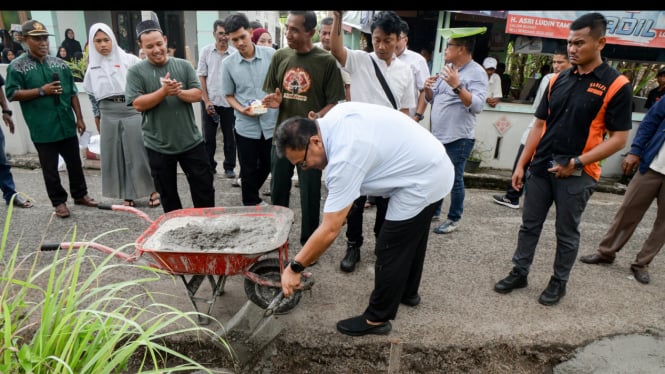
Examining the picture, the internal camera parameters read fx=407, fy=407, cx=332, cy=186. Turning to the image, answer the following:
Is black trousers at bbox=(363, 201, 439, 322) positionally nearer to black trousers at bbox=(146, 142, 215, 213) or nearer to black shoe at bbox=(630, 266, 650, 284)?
black trousers at bbox=(146, 142, 215, 213)

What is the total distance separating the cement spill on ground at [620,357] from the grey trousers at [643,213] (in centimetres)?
92

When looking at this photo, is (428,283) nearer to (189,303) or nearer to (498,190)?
→ (189,303)

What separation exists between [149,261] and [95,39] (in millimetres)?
2619

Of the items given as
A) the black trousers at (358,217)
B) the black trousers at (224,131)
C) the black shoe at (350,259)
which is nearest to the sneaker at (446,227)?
the black trousers at (358,217)

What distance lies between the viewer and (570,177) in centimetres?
272

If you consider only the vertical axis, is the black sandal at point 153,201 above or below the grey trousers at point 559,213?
below

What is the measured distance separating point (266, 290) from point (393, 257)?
96cm

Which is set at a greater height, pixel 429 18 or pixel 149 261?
pixel 429 18

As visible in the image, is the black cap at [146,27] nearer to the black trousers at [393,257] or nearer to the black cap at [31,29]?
the black cap at [31,29]

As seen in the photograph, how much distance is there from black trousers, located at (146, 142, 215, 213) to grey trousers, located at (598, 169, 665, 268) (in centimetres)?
357

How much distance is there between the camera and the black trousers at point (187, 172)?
3457 millimetres

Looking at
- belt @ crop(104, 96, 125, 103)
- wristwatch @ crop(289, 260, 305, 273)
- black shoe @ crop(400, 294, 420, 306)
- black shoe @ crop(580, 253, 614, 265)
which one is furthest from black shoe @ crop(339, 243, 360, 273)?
belt @ crop(104, 96, 125, 103)

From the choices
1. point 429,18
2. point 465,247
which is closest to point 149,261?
point 465,247

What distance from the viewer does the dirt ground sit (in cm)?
257
